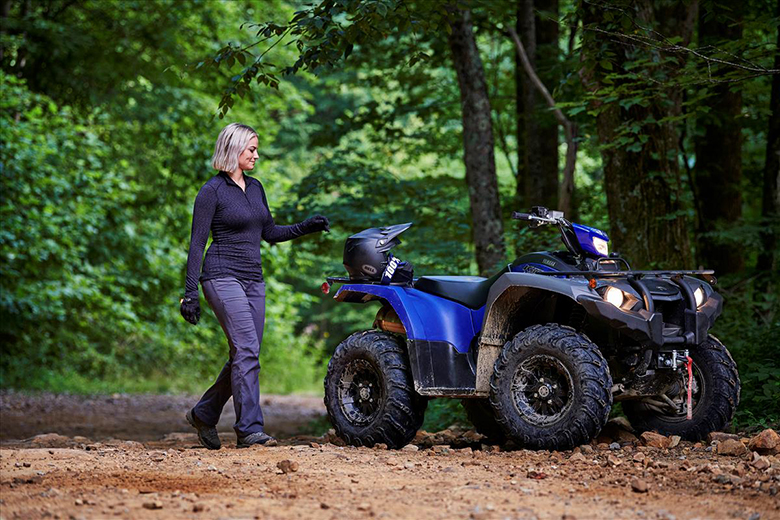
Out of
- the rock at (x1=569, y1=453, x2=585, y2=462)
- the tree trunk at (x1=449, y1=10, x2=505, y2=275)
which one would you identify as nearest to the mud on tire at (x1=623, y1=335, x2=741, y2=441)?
the rock at (x1=569, y1=453, x2=585, y2=462)

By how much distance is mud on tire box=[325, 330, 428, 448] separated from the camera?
22.3ft

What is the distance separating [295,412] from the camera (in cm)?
1622

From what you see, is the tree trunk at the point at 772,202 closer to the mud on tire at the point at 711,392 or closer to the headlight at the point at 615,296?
the mud on tire at the point at 711,392

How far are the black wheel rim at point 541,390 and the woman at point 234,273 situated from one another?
5.93 ft

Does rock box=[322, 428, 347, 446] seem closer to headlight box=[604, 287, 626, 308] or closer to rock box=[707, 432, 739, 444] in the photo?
headlight box=[604, 287, 626, 308]

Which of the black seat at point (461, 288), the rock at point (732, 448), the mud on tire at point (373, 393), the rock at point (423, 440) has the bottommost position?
the rock at point (423, 440)

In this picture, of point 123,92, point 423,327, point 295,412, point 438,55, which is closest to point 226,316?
point 423,327

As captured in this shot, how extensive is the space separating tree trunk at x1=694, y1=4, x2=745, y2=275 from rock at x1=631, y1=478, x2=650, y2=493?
7.72 m

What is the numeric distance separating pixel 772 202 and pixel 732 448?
18.9 feet

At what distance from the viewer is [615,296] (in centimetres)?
601

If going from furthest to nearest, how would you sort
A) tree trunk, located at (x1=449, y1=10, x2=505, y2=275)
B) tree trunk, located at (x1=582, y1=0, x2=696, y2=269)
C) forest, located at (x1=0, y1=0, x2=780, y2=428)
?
tree trunk, located at (x1=449, y1=10, x2=505, y2=275) → tree trunk, located at (x1=582, y1=0, x2=696, y2=269) → forest, located at (x1=0, y1=0, x2=780, y2=428)

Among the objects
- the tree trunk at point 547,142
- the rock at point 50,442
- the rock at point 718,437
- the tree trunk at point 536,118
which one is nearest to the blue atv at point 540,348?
the rock at point 718,437

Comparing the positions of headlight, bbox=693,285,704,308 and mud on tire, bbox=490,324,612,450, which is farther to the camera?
headlight, bbox=693,285,704,308

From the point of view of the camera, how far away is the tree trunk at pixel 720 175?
12.3m
